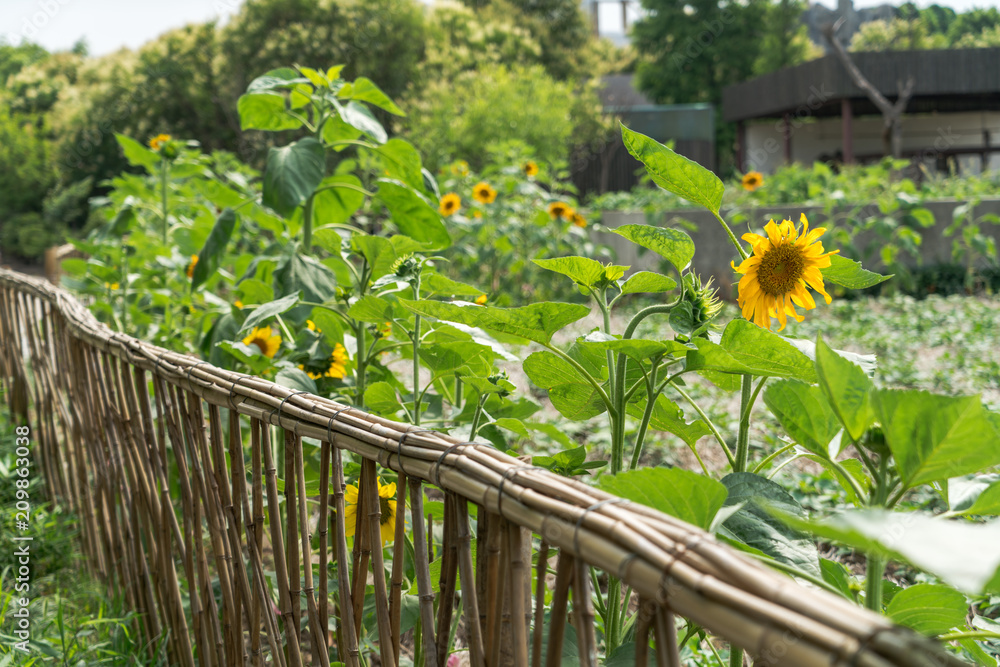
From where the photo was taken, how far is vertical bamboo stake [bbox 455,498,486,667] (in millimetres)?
705

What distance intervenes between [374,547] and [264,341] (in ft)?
2.70

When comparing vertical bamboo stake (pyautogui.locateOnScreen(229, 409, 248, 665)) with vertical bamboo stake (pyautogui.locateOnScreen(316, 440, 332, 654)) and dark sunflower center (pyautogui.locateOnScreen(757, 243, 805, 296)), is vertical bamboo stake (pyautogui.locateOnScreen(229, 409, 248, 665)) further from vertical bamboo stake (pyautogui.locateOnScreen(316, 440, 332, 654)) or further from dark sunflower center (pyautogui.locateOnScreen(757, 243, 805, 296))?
dark sunflower center (pyautogui.locateOnScreen(757, 243, 805, 296))

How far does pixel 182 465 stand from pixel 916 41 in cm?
2225

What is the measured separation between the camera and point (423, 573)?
0.78 meters

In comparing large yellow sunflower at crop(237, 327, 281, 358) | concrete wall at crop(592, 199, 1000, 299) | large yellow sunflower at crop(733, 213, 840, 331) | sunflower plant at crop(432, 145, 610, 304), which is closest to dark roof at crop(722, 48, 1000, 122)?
concrete wall at crop(592, 199, 1000, 299)

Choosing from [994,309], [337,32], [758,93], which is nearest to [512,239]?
[994,309]

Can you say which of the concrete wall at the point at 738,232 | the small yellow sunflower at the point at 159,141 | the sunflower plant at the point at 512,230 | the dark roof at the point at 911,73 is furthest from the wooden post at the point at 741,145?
the small yellow sunflower at the point at 159,141

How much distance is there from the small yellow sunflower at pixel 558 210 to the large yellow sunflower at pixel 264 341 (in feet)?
11.9

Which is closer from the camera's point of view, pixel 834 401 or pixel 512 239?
pixel 834 401

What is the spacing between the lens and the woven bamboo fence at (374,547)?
17.6 inches

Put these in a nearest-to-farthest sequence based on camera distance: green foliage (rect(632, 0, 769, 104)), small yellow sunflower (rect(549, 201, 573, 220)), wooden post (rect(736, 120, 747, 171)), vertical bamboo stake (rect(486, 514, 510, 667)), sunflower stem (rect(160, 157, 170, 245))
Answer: vertical bamboo stake (rect(486, 514, 510, 667)) < sunflower stem (rect(160, 157, 170, 245)) < small yellow sunflower (rect(549, 201, 573, 220)) < wooden post (rect(736, 120, 747, 171)) < green foliage (rect(632, 0, 769, 104))

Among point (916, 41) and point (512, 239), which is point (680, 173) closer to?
point (512, 239)

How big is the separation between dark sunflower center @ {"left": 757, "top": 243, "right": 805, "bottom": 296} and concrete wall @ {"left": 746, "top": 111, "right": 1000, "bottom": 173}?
14727 mm

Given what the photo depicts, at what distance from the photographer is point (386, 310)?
109 centimetres
